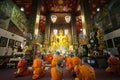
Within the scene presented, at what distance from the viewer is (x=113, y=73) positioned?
4.93 m

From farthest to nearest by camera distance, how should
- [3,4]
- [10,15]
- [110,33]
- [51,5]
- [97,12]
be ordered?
[51,5]
[97,12]
[110,33]
[10,15]
[3,4]

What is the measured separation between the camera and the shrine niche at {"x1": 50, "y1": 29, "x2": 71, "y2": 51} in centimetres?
1975

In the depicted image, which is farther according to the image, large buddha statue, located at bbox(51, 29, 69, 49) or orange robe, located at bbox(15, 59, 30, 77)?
large buddha statue, located at bbox(51, 29, 69, 49)

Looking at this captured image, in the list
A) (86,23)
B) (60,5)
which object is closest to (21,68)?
(86,23)

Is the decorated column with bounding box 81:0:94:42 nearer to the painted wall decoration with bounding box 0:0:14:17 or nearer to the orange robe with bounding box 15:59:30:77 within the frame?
the orange robe with bounding box 15:59:30:77

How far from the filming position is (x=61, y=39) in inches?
838

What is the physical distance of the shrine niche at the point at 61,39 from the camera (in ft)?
64.8

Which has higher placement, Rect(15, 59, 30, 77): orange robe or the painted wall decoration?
the painted wall decoration

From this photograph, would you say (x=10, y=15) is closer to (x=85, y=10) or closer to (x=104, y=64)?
(x=85, y=10)

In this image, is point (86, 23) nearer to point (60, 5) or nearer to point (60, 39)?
point (60, 5)

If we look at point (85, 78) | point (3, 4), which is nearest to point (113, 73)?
point (85, 78)

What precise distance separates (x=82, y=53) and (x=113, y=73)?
4310 millimetres

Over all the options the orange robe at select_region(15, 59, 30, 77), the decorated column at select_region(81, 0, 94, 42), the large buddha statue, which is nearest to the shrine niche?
the large buddha statue

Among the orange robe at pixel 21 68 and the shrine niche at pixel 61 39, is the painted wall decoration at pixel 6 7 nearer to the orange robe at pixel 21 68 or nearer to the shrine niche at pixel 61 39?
the orange robe at pixel 21 68
